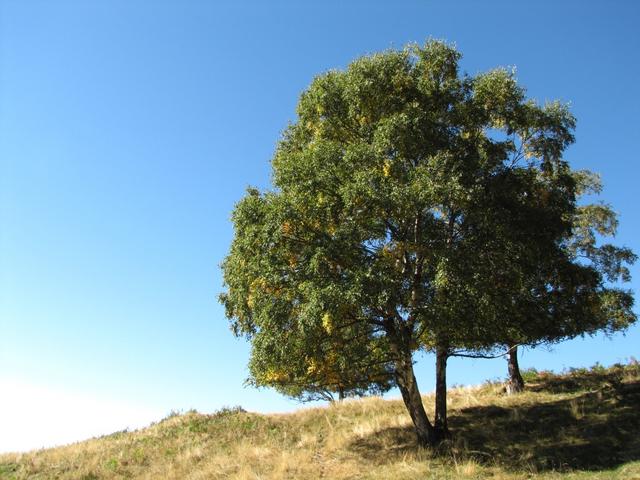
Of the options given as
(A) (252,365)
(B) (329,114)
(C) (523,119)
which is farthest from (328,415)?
(C) (523,119)

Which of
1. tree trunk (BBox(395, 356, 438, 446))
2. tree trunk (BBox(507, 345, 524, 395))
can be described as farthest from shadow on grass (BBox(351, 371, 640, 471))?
tree trunk (BBox(507, 345, 524, 395))

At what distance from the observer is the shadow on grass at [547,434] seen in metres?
16.5

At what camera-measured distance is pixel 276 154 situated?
22.7 m

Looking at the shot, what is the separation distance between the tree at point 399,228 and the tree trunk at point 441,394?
0.04m

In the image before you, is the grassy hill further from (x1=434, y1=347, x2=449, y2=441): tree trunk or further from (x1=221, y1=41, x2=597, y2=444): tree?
(x1=221, y1=41, x2=597, y2=444): tree

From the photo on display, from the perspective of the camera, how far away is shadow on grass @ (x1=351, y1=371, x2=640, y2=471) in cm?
1645

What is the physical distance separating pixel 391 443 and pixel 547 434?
5774mm

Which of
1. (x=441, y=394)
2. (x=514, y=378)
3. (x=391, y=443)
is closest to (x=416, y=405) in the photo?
(x=441, y=394)

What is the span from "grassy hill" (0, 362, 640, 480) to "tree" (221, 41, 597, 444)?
242cm

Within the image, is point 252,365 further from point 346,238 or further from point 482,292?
point 482,292

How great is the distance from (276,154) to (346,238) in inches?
294

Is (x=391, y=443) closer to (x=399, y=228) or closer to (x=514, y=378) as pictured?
(x=399, y=228)

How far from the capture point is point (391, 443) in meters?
19.6

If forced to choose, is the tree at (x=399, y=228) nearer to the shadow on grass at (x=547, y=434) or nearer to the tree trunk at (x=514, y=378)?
the shadow on grass at (x=547, y=434)
